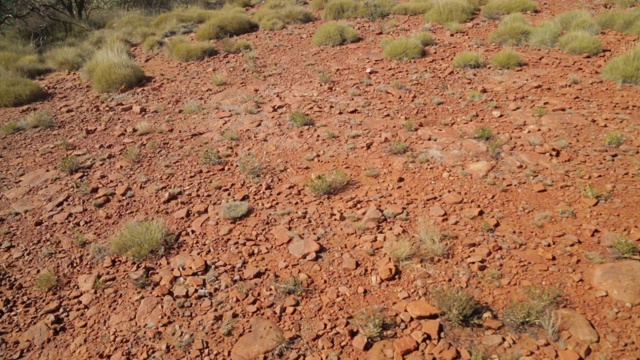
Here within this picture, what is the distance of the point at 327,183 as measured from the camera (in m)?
4.60

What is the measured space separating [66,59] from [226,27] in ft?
12.7

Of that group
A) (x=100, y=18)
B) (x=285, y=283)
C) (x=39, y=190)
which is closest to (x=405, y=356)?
(x=285, y=283)

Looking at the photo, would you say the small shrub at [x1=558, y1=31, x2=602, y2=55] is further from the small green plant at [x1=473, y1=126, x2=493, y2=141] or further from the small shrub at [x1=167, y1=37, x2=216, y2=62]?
the small shrub at [x1=167, y1=37, x2=216, y2=62]

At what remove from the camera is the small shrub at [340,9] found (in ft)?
36.1

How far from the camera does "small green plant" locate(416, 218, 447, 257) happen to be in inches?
143

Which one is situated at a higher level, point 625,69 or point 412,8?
point 412,8

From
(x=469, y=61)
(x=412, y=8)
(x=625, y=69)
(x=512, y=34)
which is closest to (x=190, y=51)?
(x=412, y=8)

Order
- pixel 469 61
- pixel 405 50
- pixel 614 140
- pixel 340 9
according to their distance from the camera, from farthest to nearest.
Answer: pixel 340 9
pixel 405 50
pixel 469 61
pixel 614 140

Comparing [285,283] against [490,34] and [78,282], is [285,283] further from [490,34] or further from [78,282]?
[490,34]

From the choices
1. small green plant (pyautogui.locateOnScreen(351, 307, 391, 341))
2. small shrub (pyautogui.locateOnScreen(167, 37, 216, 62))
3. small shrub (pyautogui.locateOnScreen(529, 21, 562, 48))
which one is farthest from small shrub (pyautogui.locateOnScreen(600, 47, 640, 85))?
small shrub (pyautogui.locateOnScreen(167, 37, 216, 62))

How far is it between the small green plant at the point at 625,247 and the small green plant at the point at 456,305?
1393 millimetres

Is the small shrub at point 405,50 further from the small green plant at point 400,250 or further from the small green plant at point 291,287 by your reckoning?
the small green plant at point 291,287

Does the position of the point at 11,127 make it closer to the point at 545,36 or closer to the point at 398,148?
the point at 398,148

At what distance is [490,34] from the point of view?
848cm
